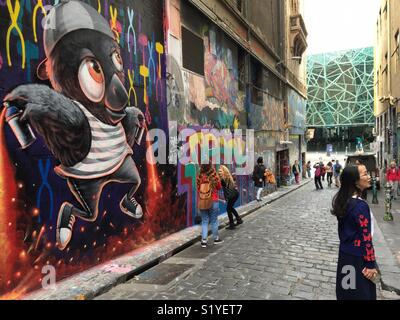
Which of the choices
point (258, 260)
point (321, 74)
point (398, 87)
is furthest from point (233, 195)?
point (321, 74)

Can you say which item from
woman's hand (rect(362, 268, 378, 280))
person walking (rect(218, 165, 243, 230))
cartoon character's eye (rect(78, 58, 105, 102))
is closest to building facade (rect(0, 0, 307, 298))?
cartoon character's eye (rect(78, 58, 105, 102))

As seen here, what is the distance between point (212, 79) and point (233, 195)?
167 inches

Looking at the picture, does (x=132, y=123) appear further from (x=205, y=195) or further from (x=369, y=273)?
(x=369, y=273)

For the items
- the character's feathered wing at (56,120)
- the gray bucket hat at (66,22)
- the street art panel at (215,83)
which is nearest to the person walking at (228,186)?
the street art panel at (215,83)

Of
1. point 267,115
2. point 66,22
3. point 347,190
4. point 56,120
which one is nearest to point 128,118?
point 56,120

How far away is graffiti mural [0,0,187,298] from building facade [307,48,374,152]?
60156 mm

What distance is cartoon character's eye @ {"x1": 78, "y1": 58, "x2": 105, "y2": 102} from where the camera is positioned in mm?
6184

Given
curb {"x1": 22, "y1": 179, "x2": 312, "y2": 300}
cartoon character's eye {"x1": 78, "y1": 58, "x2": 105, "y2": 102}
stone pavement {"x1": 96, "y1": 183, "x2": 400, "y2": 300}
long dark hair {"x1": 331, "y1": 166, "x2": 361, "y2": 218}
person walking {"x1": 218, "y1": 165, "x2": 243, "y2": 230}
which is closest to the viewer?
long dark hair {"x1": 331, "y1": 166, "x2": 361, "y2": 218}

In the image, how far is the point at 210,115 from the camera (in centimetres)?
1180

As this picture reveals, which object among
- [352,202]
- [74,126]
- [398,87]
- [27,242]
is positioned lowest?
[27,242]

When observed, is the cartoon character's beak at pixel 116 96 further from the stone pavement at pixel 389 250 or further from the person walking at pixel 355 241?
the stone pavement at pixel 389 250

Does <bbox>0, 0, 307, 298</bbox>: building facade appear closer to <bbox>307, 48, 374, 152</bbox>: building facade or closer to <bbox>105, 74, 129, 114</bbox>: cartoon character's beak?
<bbox>105, 74, 129, 114</bbox>: cartoon character's beak

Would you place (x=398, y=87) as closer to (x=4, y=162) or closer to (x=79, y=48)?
(x=79, y=48)

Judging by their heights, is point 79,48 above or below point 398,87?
below
